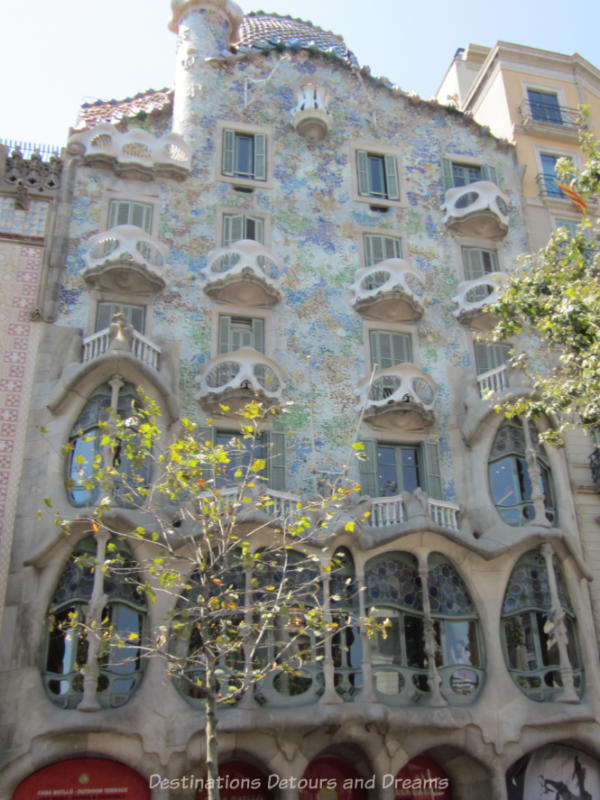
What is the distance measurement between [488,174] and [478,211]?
7.29 feet

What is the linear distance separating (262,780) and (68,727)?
3.70m

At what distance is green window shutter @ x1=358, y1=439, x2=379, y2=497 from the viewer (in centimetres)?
1823

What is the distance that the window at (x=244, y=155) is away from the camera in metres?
21.9

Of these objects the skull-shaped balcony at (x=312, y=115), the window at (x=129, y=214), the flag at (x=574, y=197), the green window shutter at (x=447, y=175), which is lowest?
the window at (x=129, y=214)

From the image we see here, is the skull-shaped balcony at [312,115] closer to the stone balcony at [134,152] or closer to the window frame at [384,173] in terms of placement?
the window frame at [384,173]

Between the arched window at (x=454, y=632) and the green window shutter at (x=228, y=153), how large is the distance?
11355 millimetres

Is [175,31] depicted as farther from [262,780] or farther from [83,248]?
[262,780]

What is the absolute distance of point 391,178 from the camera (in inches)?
907

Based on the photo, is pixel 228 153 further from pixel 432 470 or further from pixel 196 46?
pixel 432 470

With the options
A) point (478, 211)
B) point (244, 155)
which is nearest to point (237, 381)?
point (244, 155)

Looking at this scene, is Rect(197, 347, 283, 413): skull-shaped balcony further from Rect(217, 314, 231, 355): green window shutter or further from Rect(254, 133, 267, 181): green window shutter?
Rect(254, 133, 267, 181): green window shutter

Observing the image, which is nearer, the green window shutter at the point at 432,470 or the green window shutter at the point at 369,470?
the green window shutter at the point at 369,470

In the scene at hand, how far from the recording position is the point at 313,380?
63.5 ft

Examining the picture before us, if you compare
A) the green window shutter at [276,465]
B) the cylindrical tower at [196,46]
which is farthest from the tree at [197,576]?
the cylindrical tower at [196,46]
